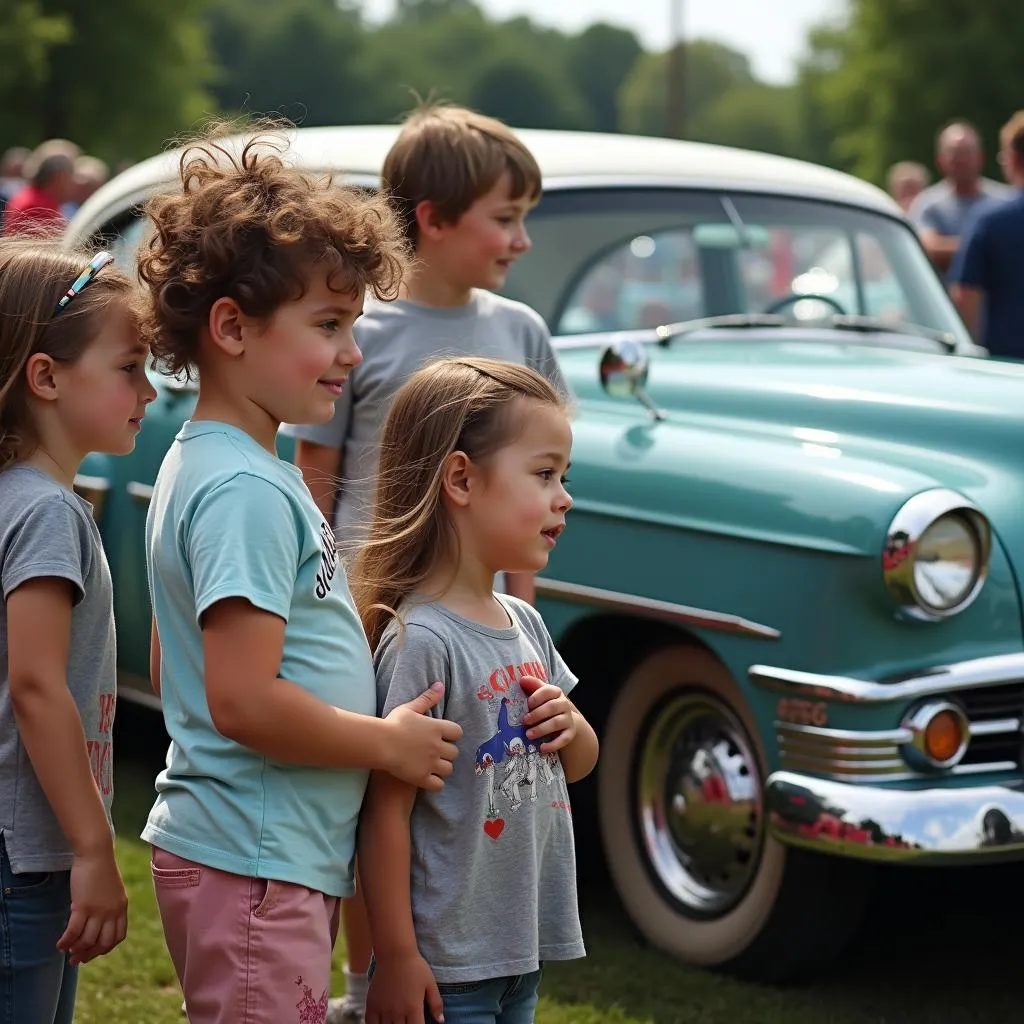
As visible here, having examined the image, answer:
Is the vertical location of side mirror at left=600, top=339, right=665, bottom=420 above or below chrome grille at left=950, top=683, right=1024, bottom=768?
above

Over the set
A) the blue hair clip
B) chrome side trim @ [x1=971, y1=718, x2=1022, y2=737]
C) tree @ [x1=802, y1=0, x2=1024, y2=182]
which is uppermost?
tree @ [x1=802, y1=0, x2=1024, y2=182]

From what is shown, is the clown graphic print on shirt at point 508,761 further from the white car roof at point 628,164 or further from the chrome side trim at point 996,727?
the white car roof at point 628,164

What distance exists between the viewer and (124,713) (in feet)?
A: 18.5

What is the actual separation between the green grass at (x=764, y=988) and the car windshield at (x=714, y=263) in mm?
1476

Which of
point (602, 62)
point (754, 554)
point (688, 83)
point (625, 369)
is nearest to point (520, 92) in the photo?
point (688, 83)

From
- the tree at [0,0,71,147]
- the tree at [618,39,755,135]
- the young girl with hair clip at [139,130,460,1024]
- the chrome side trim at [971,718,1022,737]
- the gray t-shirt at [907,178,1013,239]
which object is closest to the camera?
the young girl with hair clip at [139,130,460,1024]

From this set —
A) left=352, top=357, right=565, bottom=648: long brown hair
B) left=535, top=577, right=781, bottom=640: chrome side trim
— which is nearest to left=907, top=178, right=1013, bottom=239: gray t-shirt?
left=535, top=577, right=781, bottom=640: chrome side trim

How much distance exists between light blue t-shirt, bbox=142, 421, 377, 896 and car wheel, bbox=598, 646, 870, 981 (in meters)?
1.58

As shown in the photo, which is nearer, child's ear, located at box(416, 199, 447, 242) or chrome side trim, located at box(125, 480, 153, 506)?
child's ear, located at box(416, 199, 447, 242)

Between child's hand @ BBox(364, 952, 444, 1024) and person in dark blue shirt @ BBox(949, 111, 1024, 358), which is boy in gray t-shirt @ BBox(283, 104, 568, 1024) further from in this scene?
person in dark blue shirt @ BBox(949, 111, 1024, 358)

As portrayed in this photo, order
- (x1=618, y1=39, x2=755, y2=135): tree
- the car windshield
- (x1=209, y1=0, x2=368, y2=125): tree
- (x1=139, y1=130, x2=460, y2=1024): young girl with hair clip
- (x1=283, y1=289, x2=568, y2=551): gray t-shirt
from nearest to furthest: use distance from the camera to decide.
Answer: (x1=139, y1=130, x2=460, y2=1024): young girl with hair clip → (x1=283, y1=289, x2=568, y2=551): gray t-shirt → the car windshield → (x1=209, y1=0, x2=368, y2=125): tree → (x1=618, y1=39, x2=755, y2=135): tree

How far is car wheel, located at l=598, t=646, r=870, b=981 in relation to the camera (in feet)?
11.6

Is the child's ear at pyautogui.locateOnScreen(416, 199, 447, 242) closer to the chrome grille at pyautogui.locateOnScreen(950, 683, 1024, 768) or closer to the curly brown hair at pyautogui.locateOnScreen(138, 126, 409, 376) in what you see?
the curly brown hair at pyautogui.locateOnScreen(138, 126, 409, 376)

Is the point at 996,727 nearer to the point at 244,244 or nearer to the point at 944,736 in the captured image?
the point at 944,736
